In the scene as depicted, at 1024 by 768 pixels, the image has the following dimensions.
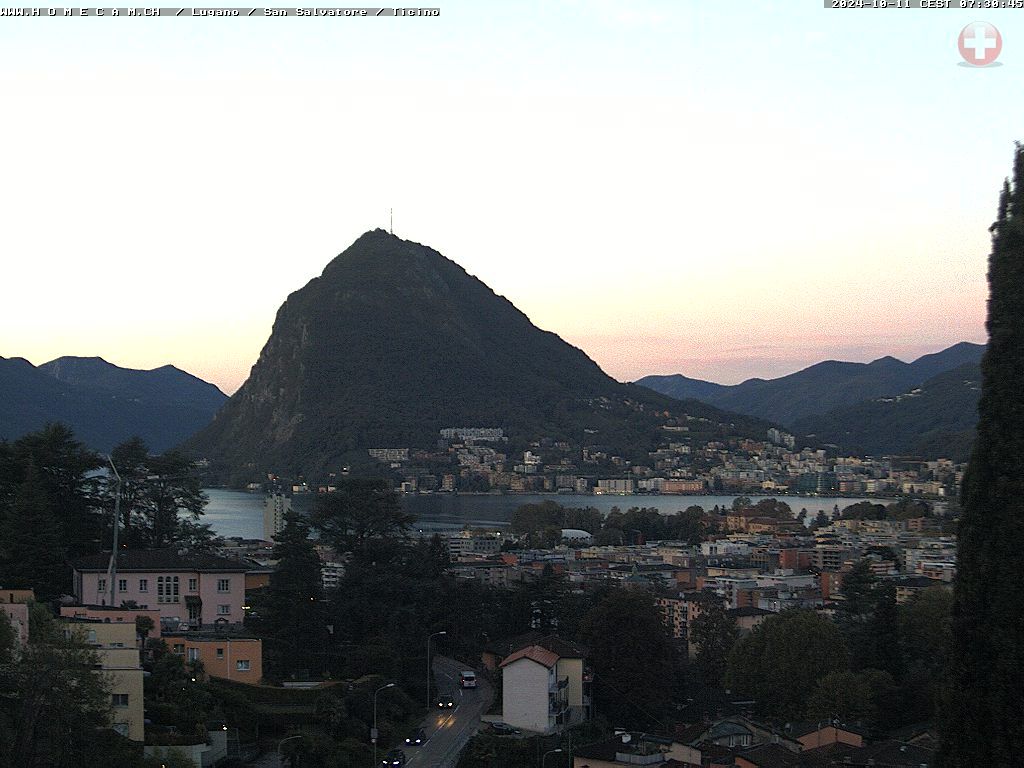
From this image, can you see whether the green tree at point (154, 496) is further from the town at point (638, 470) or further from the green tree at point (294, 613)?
the town at point (638, 470)

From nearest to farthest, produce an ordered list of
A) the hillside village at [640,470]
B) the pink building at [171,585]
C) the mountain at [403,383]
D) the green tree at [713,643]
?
the pink building at [171,585] → the green tree at [713,643] → the hillside village at [640,470] → the mountain at [403,383]

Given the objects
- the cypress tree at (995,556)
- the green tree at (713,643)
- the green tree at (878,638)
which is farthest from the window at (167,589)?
the cypress tree at (995,556)

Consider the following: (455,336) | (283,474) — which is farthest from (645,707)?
(455,336)

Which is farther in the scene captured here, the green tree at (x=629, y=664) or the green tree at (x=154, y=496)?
the green tree at (x=154, y=496)

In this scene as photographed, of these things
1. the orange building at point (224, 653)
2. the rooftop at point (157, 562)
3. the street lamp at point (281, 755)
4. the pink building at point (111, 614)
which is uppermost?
the rooftop at point (157, 562)

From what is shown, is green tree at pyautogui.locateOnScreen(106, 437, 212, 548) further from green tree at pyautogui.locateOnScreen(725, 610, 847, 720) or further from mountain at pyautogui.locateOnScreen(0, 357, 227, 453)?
mountain at pyautogui.locateOnScreen(0, 357, 227, 453)

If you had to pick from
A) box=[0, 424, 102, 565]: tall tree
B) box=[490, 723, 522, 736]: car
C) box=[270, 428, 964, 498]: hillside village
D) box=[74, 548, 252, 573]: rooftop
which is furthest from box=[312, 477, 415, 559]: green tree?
box=[270, 428, 964, 498]: hillside village

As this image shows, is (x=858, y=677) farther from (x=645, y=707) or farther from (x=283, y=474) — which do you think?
(x=283, y=474)
